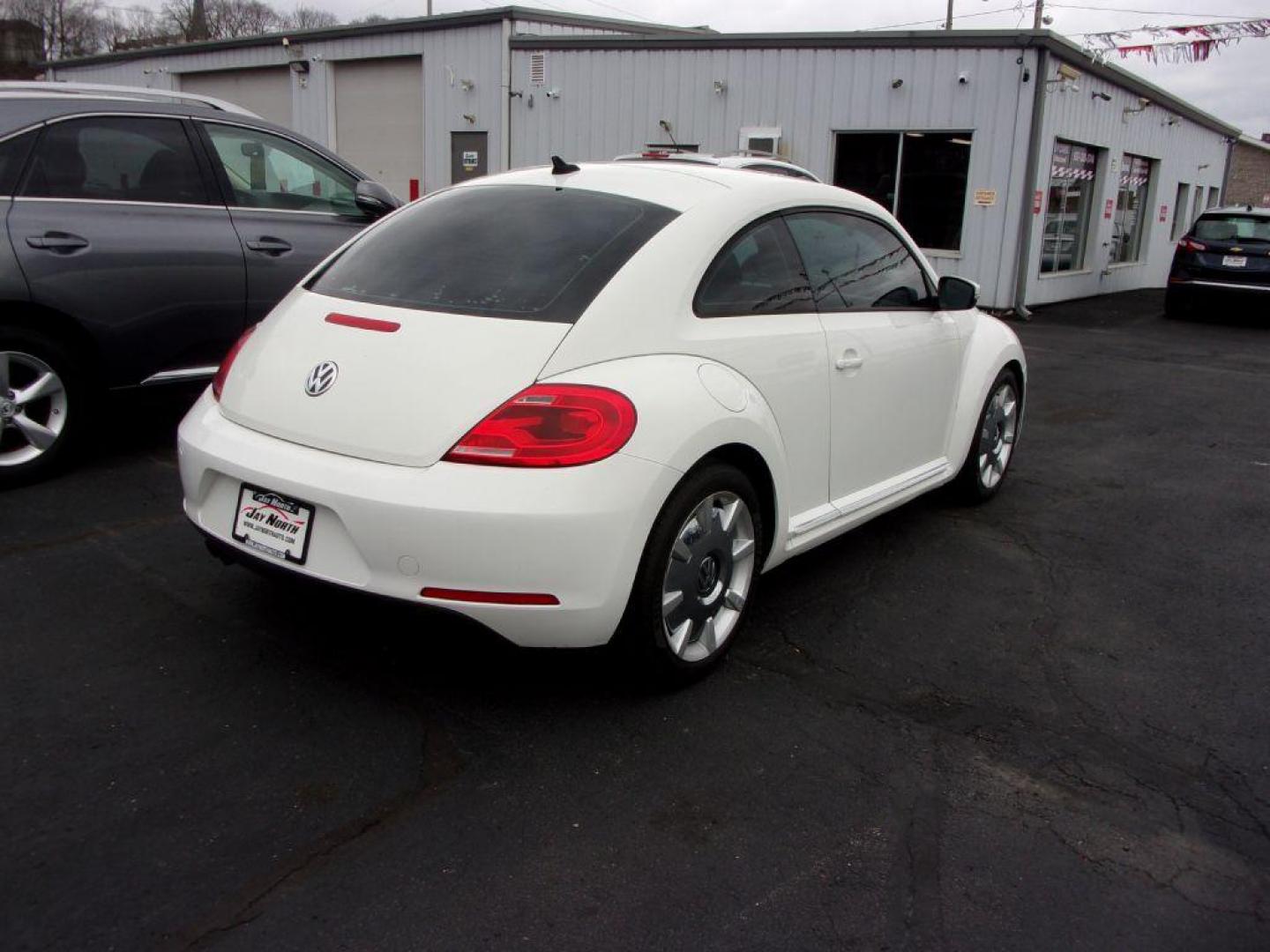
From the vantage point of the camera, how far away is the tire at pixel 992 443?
5211 millimetres

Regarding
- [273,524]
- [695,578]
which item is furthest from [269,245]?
[695,578]

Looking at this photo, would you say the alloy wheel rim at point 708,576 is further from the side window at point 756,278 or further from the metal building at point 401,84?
the metal building at point 401,84

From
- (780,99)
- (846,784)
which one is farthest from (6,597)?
(780,99)

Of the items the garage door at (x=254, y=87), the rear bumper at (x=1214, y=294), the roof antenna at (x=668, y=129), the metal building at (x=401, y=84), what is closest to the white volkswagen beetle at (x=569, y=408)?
the roof antenna at (x=668, y=129)

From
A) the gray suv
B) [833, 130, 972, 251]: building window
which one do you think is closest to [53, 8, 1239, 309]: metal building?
[833, 130, 972, 251]: building window

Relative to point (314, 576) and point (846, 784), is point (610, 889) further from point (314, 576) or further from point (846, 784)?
point (314, 576)

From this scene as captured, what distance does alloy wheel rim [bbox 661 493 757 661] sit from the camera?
319 cm

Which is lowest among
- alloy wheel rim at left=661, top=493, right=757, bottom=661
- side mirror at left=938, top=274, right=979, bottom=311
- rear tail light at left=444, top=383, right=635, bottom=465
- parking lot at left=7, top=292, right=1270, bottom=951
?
parking lot at left=7, top=292, right=1270, bottom=951

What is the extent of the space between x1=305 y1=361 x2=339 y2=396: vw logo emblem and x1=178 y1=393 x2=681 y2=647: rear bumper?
0.61 ft

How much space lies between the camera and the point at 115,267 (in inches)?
198

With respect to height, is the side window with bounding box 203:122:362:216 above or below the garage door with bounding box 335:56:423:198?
below

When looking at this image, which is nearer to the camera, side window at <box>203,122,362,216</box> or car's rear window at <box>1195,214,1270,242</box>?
side window at <box>203,122,362,216</box>

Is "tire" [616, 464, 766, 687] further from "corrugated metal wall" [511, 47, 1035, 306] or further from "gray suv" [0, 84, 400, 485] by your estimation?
"corrugated metal wall" [511, 47, 1035, 306]

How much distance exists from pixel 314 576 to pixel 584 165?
Result: 72.4 inches
